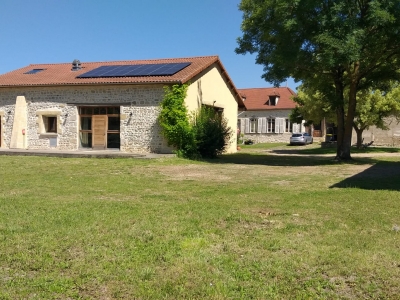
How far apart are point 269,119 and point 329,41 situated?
33274mm

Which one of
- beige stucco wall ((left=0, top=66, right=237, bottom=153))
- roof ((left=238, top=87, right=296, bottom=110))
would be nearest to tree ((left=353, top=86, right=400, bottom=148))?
beige stucco wall ((left=0, top=66, right=237, bottom=153))

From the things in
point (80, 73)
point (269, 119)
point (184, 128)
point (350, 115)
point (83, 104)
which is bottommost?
point (184, 128)

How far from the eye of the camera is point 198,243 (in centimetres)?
481

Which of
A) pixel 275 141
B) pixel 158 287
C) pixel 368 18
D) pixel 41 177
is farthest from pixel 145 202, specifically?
pixel 275 141

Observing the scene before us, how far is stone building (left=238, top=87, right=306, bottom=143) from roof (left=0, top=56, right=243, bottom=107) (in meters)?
19.5

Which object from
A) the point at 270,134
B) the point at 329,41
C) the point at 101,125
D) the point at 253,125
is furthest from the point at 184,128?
the point at 253,125

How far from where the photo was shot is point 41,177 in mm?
10867

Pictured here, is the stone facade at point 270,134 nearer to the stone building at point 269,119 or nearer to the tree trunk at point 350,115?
the stone building at point 269,119

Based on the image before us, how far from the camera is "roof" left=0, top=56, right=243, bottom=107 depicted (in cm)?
1939

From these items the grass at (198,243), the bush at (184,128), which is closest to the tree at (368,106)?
the bush at (184,128)

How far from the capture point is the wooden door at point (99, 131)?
2106 centimetres

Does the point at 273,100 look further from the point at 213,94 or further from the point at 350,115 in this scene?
the point at 350,115

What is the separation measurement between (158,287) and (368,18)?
1387 cm

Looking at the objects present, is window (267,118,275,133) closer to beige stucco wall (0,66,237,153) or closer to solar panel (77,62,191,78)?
beige stucco wall (0,66,237,153)
